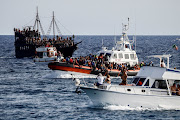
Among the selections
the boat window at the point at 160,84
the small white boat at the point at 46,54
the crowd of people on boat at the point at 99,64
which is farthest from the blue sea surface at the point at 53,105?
the small white boat at the point at 46,54

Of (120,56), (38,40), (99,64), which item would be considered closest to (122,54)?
(120,56)

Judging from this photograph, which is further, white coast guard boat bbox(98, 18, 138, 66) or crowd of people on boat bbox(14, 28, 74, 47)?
crowd of people on boat bbox(14, 28, 74, 47)

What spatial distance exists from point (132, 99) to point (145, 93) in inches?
38.3

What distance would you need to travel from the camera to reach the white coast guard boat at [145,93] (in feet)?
92.1

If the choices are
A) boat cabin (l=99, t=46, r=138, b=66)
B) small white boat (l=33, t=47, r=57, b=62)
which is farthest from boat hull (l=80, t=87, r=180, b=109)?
small white boat (l=33, t=47, r=57, b=62)

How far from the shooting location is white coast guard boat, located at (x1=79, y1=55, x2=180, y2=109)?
1105 inches

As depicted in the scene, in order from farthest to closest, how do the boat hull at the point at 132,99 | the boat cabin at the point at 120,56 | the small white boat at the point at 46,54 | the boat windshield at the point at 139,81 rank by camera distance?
the small white boat at the point at 46,54, the boat cabin at the point at 120,56, the boat windshield at the point at 139,81, the boat hull at the point at 132,99

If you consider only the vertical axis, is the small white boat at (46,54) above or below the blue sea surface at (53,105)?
above

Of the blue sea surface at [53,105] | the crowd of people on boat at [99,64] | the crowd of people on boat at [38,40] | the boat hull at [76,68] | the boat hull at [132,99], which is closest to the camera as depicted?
the blue sea surface at [53,105]

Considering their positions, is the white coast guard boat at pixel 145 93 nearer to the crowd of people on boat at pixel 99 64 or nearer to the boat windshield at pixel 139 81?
the boat windshield at pixel 139 81

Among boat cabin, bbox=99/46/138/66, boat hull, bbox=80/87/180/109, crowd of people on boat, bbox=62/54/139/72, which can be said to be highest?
boat cabin, bbox=99/46/138/66

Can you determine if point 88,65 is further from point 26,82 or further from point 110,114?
point 110,114

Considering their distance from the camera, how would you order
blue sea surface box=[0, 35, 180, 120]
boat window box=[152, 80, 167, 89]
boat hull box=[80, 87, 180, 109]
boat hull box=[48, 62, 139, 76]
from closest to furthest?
blue sea surface box=[0, 35, 180, 120]
boat hull box=[80, 87, 180, 109]
boat window box=[152, 80, 167, 89]
boat hull box=[48, 62, 139, 76]

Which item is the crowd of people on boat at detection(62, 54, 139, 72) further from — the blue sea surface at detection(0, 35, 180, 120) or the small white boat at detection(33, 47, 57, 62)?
the small white boat at detection(33, 47, 57, 62)
